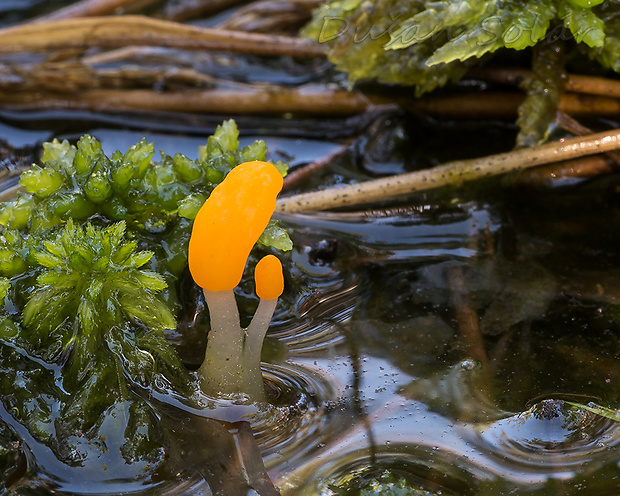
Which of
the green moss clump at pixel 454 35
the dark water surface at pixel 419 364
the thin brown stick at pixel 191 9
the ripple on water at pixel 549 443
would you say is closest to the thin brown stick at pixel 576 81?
the green moss clump at pixel 454 35

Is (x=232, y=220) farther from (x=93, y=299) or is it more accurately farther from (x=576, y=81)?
(x=576, y=81)

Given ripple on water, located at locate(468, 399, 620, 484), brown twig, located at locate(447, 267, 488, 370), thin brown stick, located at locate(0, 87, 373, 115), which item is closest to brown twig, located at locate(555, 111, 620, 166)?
brown twig, located at locate(447, 267, 488, 370)

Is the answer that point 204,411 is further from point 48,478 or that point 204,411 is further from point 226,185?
point 226,185

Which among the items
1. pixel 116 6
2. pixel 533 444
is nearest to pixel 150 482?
pixel 533 444

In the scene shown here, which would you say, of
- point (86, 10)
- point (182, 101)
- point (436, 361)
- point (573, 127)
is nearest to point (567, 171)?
point (573, 127)

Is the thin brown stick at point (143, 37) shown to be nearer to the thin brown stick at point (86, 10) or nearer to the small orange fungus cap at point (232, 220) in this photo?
the thin brown stick at point (86, 10)

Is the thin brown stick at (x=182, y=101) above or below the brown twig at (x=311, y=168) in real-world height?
above
